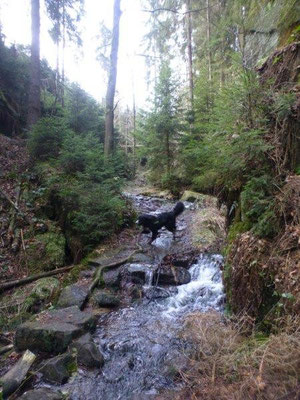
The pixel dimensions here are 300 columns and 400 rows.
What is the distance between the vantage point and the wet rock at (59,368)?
3.18 meters

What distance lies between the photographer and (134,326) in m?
4.31

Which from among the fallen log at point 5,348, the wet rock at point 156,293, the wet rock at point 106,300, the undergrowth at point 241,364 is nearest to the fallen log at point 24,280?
the wet rock at point 106,300

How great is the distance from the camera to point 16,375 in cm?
315

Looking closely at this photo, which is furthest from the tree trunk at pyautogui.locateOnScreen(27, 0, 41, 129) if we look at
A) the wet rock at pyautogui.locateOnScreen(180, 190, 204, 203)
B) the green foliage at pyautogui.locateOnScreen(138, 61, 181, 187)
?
the wet rock at pyautogui.locateOnScreen(180, 190, 204, 203)

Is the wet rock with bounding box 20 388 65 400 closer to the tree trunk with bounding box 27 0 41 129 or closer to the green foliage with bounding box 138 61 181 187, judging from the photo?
the tree trunk with bounding box 27 0 41 129

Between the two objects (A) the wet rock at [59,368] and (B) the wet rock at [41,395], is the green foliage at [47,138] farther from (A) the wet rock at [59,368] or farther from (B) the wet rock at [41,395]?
(B) the wet rock at [41,395]

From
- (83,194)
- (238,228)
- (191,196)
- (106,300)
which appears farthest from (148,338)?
(191,196)

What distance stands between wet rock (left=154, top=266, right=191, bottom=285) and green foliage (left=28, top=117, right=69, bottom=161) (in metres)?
5.95

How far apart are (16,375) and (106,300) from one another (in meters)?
1.92

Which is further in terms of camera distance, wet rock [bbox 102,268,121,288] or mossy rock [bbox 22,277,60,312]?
wet rock [bbox 102,268,121,288]

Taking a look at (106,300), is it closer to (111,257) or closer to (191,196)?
(111,257)

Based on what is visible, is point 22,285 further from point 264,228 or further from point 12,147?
point 12,147

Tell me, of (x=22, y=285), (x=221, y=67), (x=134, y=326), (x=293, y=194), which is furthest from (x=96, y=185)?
(x=221, y=67)

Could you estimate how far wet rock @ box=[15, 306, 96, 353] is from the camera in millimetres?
3635
